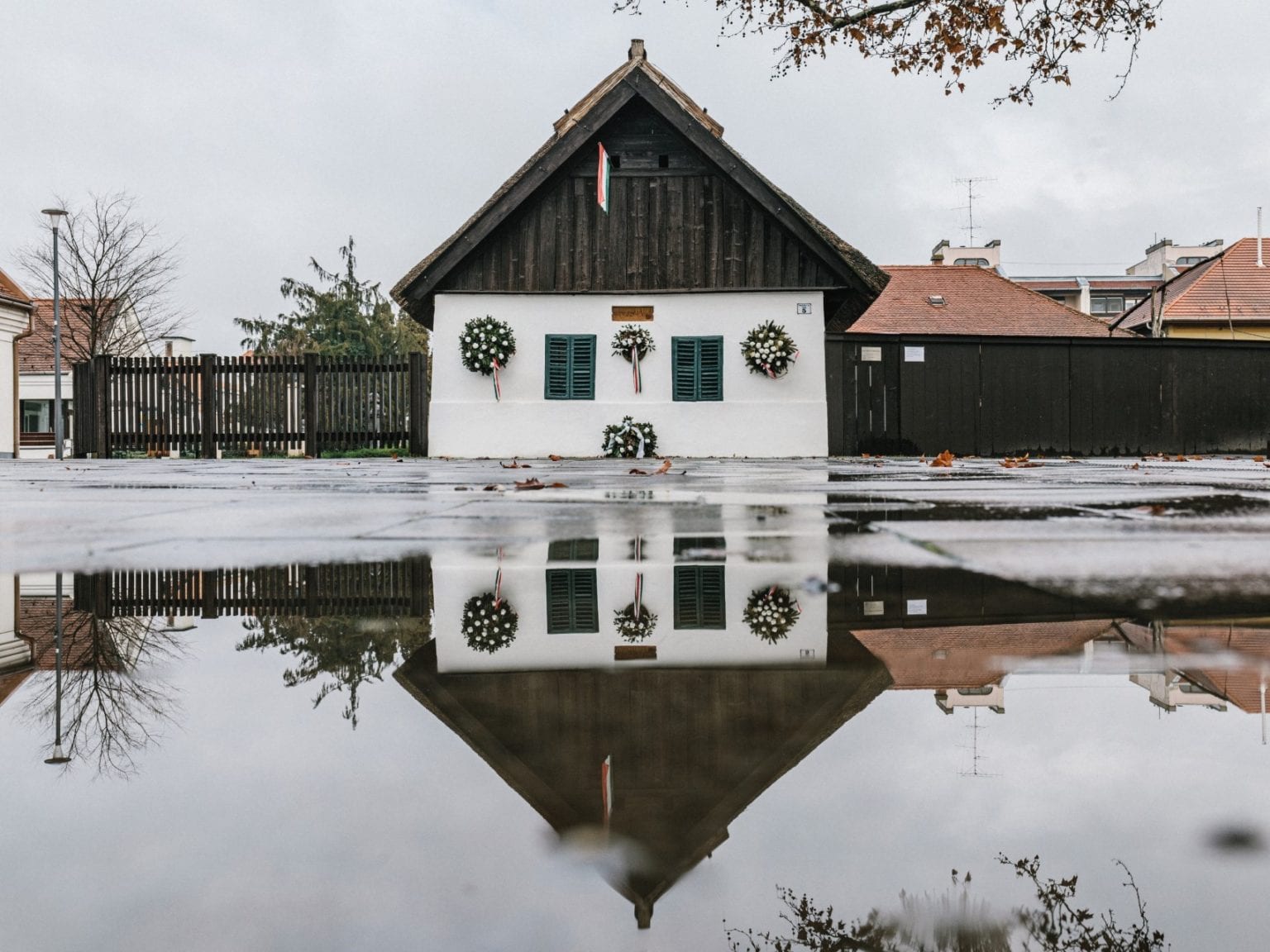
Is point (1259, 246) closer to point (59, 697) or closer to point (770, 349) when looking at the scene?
point (770, 349)

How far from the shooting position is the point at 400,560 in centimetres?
238

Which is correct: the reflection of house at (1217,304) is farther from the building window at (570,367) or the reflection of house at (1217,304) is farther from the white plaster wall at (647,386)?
the building window at (570,367)

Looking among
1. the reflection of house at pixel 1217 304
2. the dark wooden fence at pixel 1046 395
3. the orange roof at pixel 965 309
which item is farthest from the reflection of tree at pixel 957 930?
the reflection of house at pixel 1217 304

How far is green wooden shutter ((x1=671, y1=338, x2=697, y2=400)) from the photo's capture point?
54.6 ft

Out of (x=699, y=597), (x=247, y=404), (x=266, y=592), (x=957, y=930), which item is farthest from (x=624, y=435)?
(x=957, y=930)

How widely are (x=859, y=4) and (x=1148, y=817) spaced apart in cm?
1189

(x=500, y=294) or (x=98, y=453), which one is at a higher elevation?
(x=500, y=294)

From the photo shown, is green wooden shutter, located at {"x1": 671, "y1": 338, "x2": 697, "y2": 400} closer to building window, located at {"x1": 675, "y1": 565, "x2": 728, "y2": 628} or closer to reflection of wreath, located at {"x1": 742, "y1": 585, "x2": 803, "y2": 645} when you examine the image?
building window, located at {"x1": 675, "y1": 565, "x2": 728, "y2": 628}

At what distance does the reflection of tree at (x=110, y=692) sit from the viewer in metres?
0.95

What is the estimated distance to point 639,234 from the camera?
1670 centimetres

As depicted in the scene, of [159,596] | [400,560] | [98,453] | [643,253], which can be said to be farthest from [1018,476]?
[98,453]

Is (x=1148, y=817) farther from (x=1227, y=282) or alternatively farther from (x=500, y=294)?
(x=1227, y=282)

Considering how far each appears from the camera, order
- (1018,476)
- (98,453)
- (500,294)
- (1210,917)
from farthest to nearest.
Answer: (98,453) → (500,294) → (1018,476) → (1210,917)

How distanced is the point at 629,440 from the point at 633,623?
1491 centimetres
